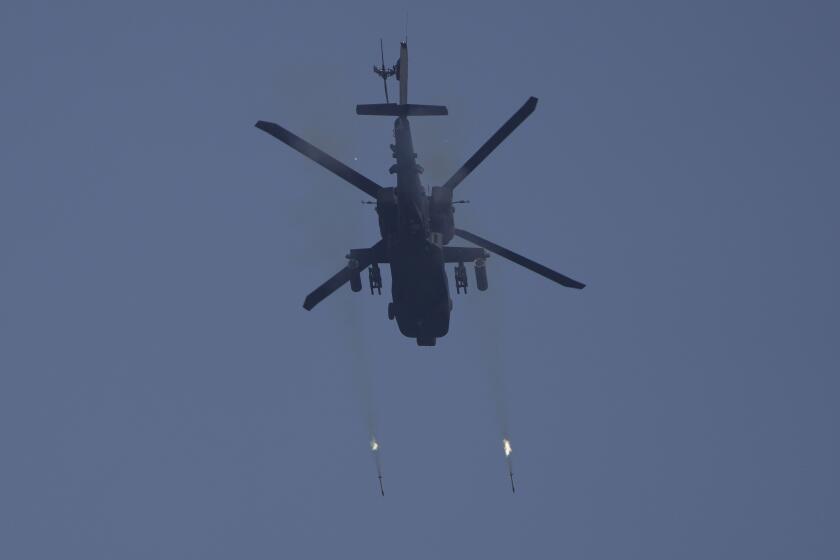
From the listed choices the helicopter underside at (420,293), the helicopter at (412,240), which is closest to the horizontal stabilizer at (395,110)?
the helicopter at (412,240)

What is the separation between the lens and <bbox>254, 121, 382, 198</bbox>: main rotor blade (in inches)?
2293

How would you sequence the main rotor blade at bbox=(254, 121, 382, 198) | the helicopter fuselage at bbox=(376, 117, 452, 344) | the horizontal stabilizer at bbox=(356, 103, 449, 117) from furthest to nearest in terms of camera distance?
the horizontal stabilizer at bbox=(356, 103, 449, 117), the helicopter fuselage at bbox=(376, 117, 452, 344), the main rotor blade at bbox=(254, 121, 382, 198)

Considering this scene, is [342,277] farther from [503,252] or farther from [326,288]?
[503,252]

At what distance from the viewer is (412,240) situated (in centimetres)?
6112

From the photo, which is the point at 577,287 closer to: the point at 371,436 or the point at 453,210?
the point at 453,210

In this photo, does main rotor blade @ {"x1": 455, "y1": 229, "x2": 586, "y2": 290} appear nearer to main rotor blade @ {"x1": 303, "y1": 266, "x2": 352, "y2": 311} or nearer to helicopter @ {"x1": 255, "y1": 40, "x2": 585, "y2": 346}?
helicopter @ {"x1": 255, "y1": 40, "x2": 585, "y2": 346}

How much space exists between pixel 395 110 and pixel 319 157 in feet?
21.5

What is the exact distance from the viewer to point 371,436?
210ft

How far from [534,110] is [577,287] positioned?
10.3 meters

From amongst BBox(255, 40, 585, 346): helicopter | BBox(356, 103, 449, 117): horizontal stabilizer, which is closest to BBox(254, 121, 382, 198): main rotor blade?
BBox(255, 40, 585, 346): helicopter

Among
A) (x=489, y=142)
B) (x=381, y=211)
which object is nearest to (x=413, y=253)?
(x=381, y=211)

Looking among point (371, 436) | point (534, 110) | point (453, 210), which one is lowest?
point (371, 436)

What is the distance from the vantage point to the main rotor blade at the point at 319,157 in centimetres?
5825

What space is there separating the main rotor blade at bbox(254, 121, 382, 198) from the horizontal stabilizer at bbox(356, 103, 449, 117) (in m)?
4.46
